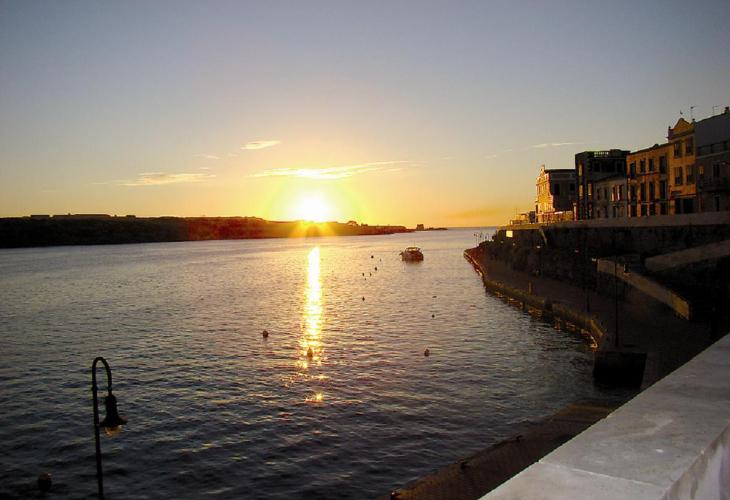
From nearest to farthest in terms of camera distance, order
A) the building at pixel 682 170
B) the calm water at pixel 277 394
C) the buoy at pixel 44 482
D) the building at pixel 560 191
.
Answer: the buoy at pixel 44 482
the calm water at pixel 277 394
the building at pixel 682 170
the building at pixel 560 191

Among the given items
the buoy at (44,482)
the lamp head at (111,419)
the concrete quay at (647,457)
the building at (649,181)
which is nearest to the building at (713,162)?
the building at (649,181)

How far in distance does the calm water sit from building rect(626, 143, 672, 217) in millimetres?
25494

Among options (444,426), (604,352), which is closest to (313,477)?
(444,426)

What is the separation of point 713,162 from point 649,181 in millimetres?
13724

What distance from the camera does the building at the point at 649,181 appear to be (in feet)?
235

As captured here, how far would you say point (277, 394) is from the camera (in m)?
33.3

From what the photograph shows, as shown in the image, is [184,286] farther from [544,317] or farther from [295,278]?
[544,317]

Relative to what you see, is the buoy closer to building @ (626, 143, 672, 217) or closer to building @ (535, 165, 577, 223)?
building @ (626, 143, 672, 217)

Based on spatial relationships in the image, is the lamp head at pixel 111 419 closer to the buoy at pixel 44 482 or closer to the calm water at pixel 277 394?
the calm water at pixel 277 394

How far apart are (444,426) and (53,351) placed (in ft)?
121

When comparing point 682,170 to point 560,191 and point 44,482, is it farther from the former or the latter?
point 44,482

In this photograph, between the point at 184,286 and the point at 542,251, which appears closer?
the point at 542,251

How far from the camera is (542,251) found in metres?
76.4

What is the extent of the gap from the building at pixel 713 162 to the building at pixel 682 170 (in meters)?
1.76
